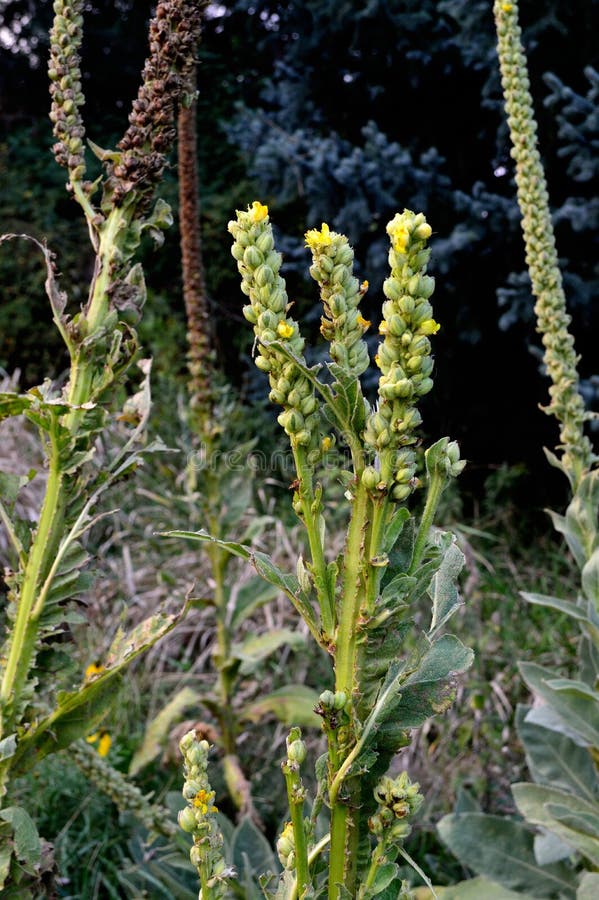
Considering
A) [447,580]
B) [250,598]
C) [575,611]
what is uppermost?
[447,580]

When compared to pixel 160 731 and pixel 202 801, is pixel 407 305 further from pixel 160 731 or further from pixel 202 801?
pixel 160 731

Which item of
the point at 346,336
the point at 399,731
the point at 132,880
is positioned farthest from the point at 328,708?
the point at 132,880

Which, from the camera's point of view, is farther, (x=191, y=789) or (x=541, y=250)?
(x=541, y=250)

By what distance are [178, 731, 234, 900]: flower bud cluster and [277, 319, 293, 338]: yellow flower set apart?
45 centimetres

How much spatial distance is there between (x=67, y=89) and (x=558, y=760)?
6.92 feet

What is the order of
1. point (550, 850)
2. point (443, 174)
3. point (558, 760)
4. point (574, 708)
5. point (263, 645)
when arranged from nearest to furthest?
point (574, 708), point (550, 850), point (558, 760), point (263, 645), point (443, 174)

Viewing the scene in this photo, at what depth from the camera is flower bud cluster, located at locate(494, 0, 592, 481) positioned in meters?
2.22

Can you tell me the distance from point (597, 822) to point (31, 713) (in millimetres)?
1344

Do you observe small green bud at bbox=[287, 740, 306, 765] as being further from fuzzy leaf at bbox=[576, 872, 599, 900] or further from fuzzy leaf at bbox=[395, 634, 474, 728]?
fuzzy leaf at bbox=[576, 872, 599, 900]

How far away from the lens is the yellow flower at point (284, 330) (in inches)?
36.7

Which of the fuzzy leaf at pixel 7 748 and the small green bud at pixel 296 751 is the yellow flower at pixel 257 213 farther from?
the fuzzy leaf at pixel 7 748

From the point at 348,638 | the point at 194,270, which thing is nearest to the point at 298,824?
the point at 348,638

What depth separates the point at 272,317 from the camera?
0.93m

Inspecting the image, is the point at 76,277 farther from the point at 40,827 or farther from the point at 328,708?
the point at 328,708
